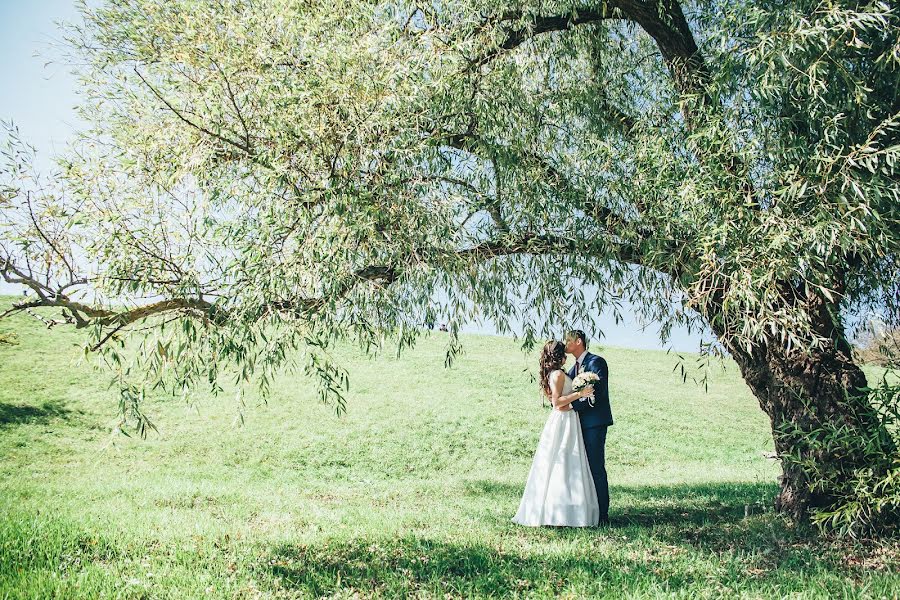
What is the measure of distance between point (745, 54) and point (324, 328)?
491 cm

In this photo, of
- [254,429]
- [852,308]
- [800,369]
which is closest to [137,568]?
[800,369]

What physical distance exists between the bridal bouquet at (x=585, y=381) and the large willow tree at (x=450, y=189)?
0.72 metres

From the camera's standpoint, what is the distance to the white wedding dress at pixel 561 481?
7.77m

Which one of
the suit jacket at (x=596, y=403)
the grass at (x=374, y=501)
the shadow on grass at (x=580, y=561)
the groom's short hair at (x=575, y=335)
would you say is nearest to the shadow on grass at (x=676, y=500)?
the grass at (x=374, y=501)

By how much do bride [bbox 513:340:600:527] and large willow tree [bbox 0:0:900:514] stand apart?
0.82 m

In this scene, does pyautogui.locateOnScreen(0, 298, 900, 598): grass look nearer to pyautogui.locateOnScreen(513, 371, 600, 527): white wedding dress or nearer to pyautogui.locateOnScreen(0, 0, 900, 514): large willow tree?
pyautogui.locateOnScreen(513, 371, 600, 527): white wedding dress

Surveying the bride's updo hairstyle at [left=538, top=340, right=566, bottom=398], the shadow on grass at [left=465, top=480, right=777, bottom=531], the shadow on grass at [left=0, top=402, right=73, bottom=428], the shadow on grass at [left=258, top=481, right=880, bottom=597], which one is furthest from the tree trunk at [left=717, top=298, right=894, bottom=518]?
the shadow on grass at [left=0, top=402, right=73, bottom=428]

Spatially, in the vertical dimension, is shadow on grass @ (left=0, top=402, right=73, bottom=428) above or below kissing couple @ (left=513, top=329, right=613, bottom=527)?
below

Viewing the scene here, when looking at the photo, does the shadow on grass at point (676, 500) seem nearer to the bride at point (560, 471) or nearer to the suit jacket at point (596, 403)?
the bride at point (560, 471)

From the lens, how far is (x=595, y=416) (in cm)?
799

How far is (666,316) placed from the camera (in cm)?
825

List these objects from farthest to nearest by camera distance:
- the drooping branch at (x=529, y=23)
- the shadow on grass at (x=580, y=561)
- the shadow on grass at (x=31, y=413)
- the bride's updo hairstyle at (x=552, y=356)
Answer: the shadow on grass at (x=31, y=413), the bride's updo hairstyle at (x=552, y=356), the drooping branch at (x=529, y=23), the shadow on grass at (x=580, y=561)

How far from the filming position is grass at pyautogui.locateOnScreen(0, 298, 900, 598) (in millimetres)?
5727

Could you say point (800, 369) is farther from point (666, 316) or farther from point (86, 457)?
point (86, 457)
